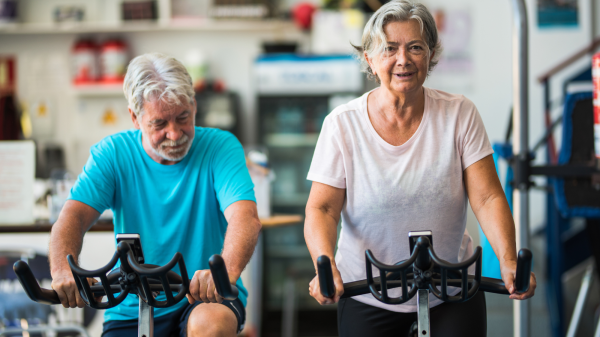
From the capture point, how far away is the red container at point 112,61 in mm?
4461

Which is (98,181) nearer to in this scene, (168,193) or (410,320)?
(168,193)

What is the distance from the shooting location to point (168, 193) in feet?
5.18

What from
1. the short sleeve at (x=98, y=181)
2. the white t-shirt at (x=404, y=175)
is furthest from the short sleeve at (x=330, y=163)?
the short sleeve at (x=98, y=181)

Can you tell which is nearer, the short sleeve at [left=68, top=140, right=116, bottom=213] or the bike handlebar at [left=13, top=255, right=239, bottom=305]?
the bike handlebar at [left=13, top=255, right=239, bottom=305]

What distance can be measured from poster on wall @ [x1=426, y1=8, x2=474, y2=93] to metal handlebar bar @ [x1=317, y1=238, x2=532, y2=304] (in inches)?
146

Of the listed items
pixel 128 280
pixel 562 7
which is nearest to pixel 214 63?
pixel 562 7

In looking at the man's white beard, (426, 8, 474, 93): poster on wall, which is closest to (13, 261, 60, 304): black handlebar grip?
the man's white beard

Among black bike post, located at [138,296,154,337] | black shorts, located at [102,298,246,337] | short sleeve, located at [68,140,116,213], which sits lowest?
black shorts, located at [102,298,246,337]

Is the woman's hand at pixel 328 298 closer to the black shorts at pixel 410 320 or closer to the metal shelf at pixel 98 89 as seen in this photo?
the black shorts at pixel 410 320

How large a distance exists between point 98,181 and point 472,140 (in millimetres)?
1075

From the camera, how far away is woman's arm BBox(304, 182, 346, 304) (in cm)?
128

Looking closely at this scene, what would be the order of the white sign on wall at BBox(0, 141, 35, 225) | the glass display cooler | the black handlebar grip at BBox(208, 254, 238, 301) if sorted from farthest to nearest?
the glass display cooler < the white sign on wall at BBox(0, 141, 35, 225) < the black handlebar grip at BBox(208, 254, 238, 301)

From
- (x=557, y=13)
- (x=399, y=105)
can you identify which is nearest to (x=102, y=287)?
(x=399, y=105)

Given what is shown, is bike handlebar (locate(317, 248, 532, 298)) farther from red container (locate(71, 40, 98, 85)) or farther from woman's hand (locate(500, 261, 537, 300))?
red container (locate(71, 40, 98, 85))
